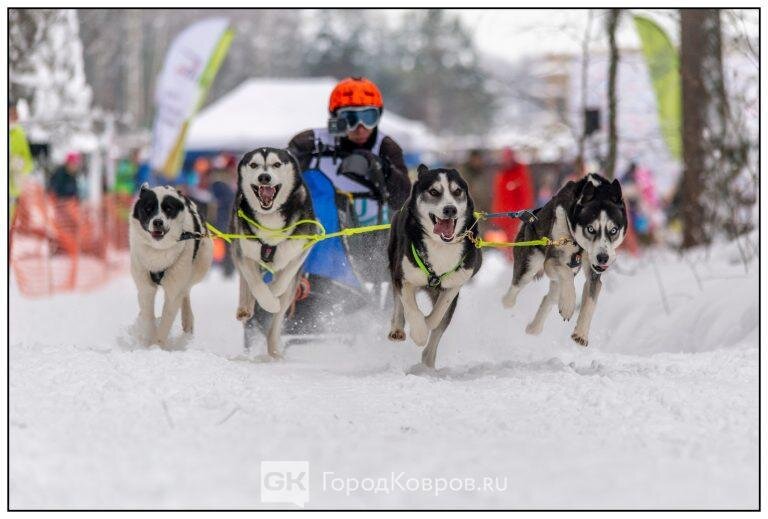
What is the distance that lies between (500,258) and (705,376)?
11.1 m

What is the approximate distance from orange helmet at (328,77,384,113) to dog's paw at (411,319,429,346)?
1.39 m

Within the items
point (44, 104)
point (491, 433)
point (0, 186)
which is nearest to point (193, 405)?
point (491, 433)

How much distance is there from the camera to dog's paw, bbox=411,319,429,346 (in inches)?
187

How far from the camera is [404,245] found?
473 centimetres

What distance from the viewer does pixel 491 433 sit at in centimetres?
395

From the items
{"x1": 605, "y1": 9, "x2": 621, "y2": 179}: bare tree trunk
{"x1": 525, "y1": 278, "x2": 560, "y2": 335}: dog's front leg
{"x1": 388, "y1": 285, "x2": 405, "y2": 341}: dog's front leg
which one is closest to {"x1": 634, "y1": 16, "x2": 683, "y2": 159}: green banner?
{"x1": 605, "y1": 9, "x2": 621, "y2": 179}: bare tree trunk

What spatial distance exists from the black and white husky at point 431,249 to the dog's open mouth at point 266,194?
0.52 meters

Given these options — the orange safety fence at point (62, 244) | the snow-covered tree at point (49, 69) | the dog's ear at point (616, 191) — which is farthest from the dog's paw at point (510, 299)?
the snow-covered tree at point (49, 69)

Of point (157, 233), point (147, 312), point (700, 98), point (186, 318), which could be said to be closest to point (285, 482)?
point (157, 233)

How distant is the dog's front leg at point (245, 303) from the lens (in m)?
5.22

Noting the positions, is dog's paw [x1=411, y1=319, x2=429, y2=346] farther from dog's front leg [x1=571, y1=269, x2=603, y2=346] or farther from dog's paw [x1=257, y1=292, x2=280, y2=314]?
dog's paw [x1=257, y1=292, x2=280, y2=314]

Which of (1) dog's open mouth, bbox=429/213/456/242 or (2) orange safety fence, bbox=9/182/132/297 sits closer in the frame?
(1) dog's open mouth, bbox=429/213/456/242

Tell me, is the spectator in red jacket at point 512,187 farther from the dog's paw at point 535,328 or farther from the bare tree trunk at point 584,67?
the dog's paw at point 535,328

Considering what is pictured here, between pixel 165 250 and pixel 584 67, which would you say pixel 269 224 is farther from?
pixel 584 67
